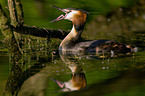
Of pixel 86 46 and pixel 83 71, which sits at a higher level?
pixel 86 46

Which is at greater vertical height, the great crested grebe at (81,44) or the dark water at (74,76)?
the great crested grebe at (81,44)

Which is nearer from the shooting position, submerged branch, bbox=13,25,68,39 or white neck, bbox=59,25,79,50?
white neck, bbox=59,25,79,50

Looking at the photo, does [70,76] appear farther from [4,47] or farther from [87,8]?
[87,8]

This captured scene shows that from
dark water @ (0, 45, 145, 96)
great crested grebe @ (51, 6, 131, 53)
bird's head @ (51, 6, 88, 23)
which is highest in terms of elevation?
bird's head @ (51, 6, 88, 23)

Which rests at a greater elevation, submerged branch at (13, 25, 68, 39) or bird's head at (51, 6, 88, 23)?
bird's head at (51, 6, 88, 23)

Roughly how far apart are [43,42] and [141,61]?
376 centimetres

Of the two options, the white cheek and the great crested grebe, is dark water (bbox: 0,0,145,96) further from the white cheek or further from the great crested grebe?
the white cheek

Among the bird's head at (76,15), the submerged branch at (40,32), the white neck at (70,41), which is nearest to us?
the white neck at (70,41)

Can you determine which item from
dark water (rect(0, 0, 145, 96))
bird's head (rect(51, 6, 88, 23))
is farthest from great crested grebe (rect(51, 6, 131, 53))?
dark water (rect(0, 0, 145, 96))

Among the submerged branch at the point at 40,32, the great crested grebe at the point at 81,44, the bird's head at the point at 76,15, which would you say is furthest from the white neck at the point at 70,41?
the submerged branch at the point at 40,32

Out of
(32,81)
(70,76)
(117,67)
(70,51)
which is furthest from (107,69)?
(70,51)

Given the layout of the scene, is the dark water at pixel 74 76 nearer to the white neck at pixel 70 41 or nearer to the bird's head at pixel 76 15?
the white neck at pixel 70 41

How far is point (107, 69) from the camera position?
6535 millimetres

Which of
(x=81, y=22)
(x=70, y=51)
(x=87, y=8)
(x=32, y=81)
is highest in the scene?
(x=87, y=8)
